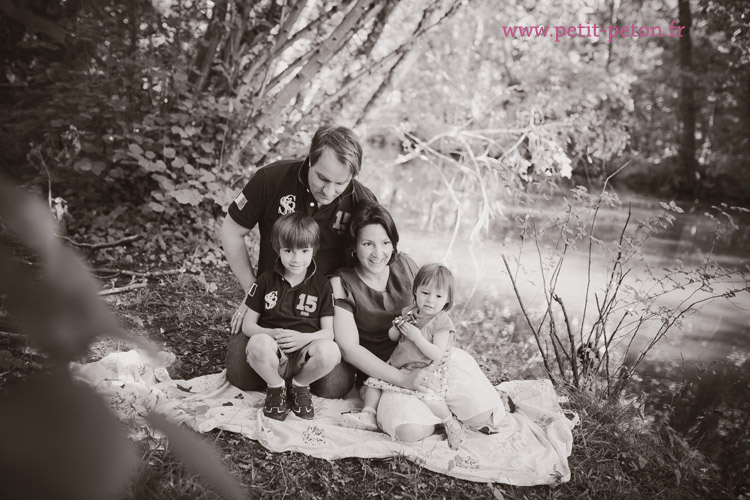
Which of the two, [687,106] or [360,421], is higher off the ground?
[687,106]

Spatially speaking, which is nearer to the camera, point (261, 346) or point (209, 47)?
point (261, 346)

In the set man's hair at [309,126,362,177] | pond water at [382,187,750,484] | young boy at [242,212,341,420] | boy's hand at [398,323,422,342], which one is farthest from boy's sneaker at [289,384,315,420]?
pond water at [382,187,750,484]

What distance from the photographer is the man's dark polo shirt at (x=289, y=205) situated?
2660 millimetres

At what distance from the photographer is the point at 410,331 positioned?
2.39 metres

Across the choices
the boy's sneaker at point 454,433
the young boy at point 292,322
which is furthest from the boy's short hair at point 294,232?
the boy's sneaker at point 454,433

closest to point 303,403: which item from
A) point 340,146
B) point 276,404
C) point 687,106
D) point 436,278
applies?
point 276,404

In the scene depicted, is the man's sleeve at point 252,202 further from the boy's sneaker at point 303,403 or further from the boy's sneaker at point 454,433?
the boy's sneaker at point 454,433

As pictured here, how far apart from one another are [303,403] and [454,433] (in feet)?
2.22

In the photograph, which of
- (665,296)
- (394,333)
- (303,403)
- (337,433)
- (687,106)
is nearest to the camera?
(337,433)

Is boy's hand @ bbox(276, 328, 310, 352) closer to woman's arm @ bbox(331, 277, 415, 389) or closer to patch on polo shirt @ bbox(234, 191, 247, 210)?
woman's arm @ bbox(331, 277, 415, 389)

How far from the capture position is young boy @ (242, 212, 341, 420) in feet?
7.83

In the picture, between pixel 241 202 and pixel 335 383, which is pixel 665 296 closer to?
pixel 335 383

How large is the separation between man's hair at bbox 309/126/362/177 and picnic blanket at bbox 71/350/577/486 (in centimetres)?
112

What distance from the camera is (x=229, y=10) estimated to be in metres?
4.47
